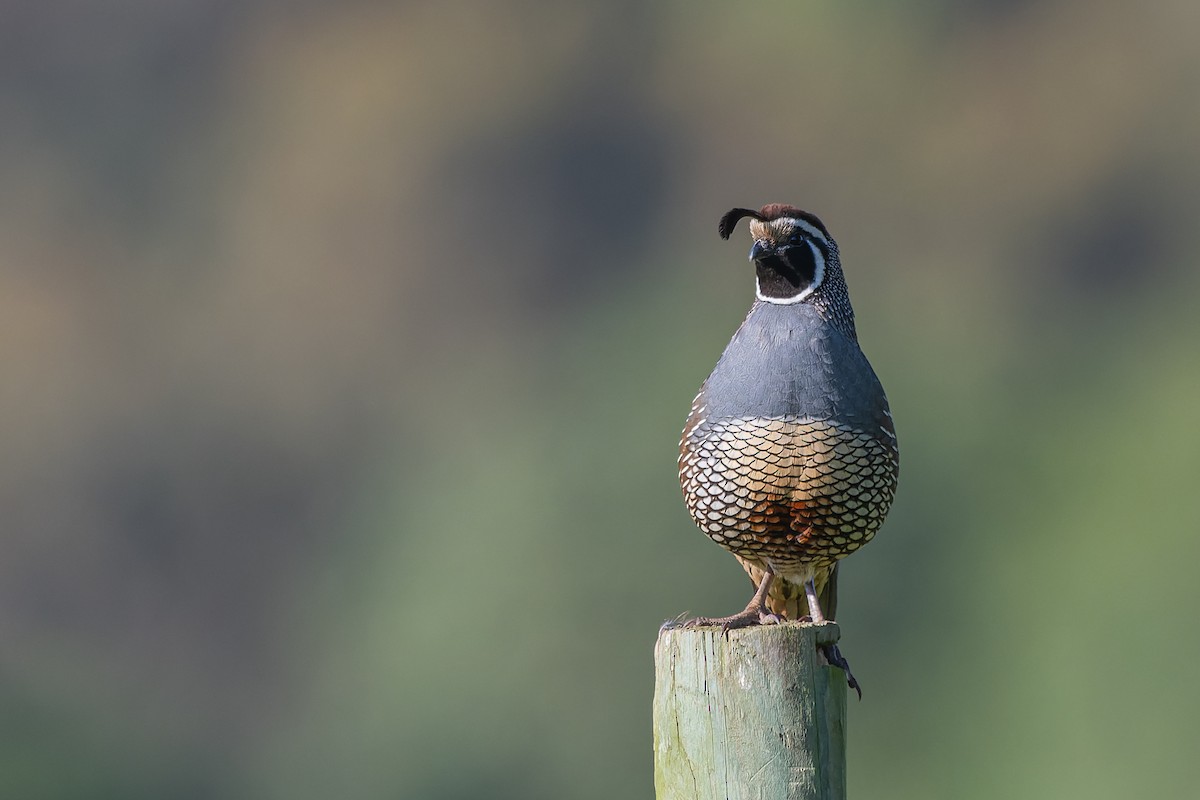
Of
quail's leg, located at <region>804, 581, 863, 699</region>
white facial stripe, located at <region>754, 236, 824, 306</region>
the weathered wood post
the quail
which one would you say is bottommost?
the weathered wood post

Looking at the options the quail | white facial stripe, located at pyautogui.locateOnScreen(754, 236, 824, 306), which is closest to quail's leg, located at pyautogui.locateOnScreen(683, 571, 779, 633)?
the quail

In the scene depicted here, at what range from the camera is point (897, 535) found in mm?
16422

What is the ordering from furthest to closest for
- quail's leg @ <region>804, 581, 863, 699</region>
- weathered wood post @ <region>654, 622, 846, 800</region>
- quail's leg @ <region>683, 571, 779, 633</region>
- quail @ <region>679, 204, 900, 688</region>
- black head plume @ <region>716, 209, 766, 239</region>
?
black head plume @ <region>716, 209, 766, 239</region>
quail @ <region>679, 204, 900, 688</region>
quail's leg @ <region>683, 571, 779, 633</region>
quail's leg @ <region>804, 581, 863, 699</region>
weathered wood post @ <region>654, 622, 846, 800</region>

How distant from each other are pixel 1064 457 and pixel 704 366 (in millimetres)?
3411

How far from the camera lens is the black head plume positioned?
14.6 ft

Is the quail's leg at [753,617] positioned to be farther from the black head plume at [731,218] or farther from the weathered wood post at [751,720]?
the black head plume at [731,218]

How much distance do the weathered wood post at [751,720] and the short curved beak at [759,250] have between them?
1093mm

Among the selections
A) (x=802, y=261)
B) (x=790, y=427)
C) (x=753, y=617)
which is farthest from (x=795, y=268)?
(x=753, y=617)

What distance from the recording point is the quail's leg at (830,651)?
12.7 ft

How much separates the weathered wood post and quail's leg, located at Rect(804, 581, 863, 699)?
0.04 meters

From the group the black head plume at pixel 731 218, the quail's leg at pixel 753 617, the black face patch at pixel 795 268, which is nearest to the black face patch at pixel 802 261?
the black face patch at pixel 795 268

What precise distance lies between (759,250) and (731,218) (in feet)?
0.36

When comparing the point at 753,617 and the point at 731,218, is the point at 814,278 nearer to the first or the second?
the point at 731,218

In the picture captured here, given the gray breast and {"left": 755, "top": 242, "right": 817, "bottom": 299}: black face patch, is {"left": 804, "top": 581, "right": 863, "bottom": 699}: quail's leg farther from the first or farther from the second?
{"left": 755, "top": 242, "right": 817, "bottom": 299}: black face patch
